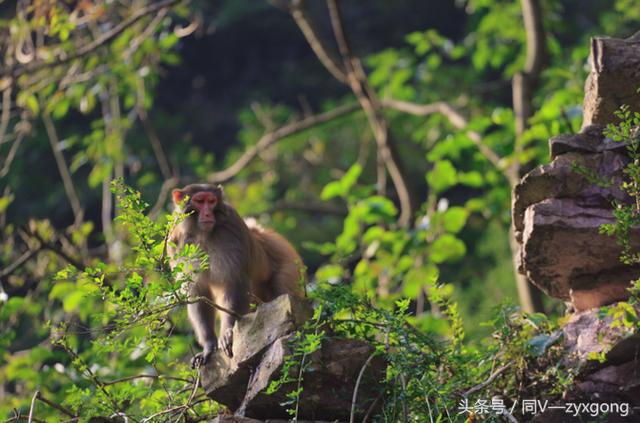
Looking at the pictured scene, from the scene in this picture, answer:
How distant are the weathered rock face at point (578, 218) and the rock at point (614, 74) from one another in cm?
18

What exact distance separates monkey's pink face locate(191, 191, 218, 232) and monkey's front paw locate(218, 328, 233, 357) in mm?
659

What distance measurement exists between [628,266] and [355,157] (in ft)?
35.6

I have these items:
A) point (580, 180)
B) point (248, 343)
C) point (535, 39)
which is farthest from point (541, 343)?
point (535, 39)

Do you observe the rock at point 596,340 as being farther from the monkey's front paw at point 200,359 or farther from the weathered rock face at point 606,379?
Answer: the monkey's front paw at point 200,359

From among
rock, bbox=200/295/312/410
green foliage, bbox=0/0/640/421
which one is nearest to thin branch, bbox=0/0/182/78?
green foliage, bbox=0/0/640/421

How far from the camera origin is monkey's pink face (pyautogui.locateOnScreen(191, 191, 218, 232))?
15.2 ft

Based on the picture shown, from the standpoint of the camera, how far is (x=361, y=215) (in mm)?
6570

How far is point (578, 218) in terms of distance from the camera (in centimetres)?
390

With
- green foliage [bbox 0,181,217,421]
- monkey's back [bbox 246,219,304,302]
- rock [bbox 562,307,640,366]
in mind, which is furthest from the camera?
monkey's back [bbox 246,219,304,302]

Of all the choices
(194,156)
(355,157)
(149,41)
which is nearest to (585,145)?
(149,41)

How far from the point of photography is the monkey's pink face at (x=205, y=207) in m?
4.62

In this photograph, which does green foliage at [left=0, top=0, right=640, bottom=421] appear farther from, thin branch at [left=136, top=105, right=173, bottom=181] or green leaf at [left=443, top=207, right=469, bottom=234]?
thin branch at [left=136, top=105, right=173, bottom=181]

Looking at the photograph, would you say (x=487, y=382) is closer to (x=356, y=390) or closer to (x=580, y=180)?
(x=356, y=390)

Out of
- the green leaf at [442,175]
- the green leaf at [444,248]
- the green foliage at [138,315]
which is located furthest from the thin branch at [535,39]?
the green foliage at [138,315]
